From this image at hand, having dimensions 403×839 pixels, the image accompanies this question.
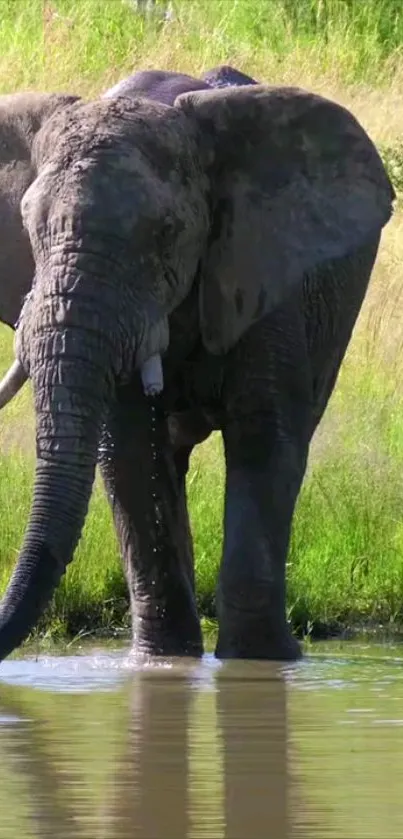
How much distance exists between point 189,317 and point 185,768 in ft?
7.54

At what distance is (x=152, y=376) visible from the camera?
282 inches

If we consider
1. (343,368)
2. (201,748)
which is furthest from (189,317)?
(343,368)

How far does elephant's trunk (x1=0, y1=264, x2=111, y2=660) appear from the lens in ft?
21.8

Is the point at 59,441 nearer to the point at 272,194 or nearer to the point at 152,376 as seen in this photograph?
the point at 152,376

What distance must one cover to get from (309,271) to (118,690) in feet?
5.10

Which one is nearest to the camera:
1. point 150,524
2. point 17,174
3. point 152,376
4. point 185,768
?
point 185,768

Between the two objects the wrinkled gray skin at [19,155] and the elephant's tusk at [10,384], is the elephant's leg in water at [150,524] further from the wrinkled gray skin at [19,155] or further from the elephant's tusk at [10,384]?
the wrinkled gray skin at [19,155]

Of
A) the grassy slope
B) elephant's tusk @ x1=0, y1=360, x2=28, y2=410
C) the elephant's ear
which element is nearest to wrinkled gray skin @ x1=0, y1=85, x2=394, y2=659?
the elephant's ear

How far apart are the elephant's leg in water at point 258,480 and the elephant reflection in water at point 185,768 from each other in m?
0.39

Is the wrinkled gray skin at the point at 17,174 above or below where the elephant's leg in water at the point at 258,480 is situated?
above

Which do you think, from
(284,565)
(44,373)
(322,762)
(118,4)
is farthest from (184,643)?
(118,4)

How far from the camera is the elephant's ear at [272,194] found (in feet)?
25.4

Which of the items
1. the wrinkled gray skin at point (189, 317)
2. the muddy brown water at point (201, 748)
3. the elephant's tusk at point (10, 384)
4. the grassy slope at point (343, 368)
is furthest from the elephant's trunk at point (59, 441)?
the grassy slope at point (343, 368)

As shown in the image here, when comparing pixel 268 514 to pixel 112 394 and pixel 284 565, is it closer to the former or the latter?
pixel 284 565
